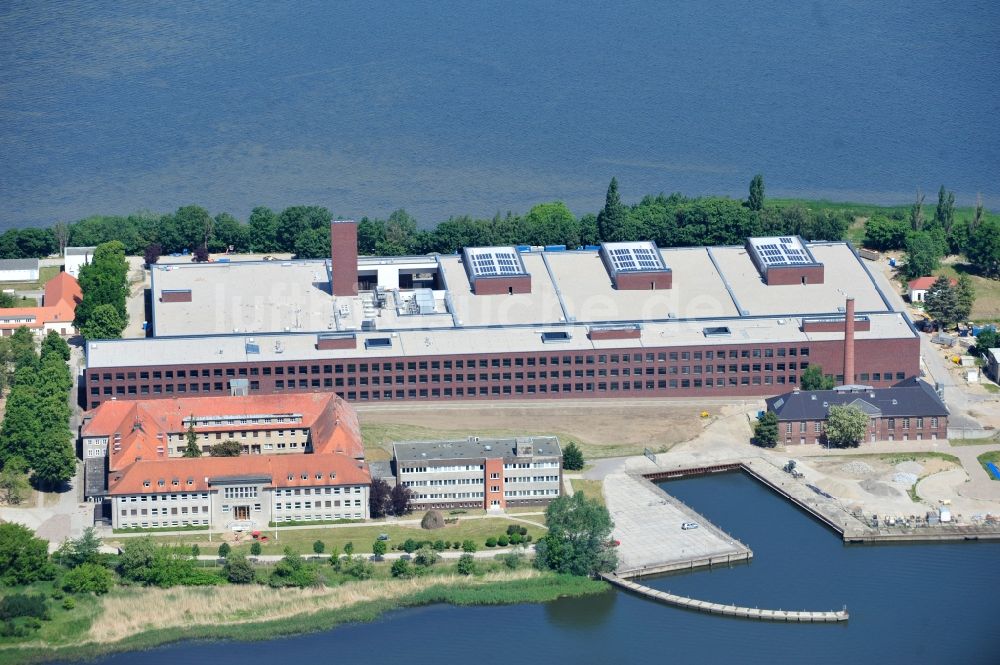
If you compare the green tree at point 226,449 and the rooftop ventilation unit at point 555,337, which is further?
the rooftop ventilation unit at point 555,337

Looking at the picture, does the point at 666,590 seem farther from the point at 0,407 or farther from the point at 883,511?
the point at 0,407

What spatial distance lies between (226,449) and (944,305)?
6140cm

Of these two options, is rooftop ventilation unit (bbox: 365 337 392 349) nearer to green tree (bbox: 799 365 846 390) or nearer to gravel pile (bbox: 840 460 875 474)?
green tree (bbox: 799 365 846 390)

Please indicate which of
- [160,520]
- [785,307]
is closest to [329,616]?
[160,520]

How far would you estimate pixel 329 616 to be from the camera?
446 ft

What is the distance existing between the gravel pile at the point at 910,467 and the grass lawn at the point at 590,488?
20.8 meters

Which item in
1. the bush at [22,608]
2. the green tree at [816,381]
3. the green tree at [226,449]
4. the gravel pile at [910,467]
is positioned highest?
the green tree at [816,381]

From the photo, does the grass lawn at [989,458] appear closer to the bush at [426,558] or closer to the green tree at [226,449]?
the bush at [426,558]

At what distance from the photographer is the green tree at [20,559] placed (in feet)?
450

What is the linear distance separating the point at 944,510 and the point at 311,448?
41.6 m

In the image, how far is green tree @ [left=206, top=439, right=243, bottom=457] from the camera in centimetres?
15425

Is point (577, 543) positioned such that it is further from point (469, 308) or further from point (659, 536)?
point (469, 308)

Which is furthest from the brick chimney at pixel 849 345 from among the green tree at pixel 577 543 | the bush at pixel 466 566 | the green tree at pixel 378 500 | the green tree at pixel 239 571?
the green tree at pixel 239 571

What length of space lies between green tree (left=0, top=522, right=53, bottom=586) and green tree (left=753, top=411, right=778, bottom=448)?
50.8 m
